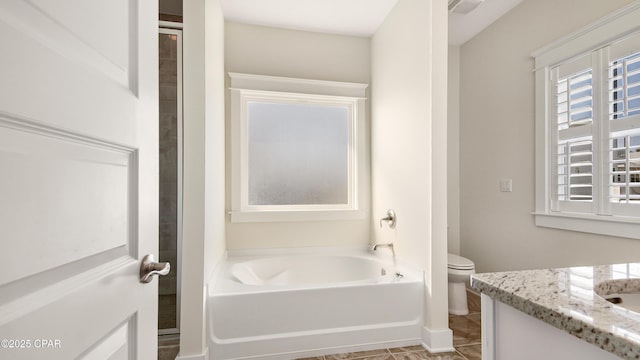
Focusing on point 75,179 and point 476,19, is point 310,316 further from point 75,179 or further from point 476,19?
point 476,19

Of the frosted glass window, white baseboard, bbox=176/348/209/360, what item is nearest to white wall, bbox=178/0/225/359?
Result: white baseboard, bbox=176/348/209/360

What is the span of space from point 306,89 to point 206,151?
4.45 ft

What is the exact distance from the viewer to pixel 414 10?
2.16 metres

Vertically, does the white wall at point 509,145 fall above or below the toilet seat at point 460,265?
above

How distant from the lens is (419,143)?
2.12 meters

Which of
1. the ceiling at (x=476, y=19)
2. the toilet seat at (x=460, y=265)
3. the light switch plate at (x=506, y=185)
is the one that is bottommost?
the toilet seat at (x=460, y=265)

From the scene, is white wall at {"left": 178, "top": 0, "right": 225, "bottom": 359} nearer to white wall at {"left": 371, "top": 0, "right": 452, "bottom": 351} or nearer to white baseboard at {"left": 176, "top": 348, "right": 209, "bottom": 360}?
white baseboard at {"left": 176, "top": 348, "right": 209, "bottom": 360}

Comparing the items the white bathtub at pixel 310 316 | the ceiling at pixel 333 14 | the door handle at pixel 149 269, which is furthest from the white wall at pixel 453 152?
the door handle at pixel 149 269

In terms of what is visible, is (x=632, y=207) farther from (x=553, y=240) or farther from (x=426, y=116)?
(x=426, y=116)

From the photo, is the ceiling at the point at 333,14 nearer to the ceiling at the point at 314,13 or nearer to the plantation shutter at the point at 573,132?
the ceiling at the point at 314,13

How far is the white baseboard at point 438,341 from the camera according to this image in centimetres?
193

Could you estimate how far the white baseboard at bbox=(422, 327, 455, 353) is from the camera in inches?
76.2

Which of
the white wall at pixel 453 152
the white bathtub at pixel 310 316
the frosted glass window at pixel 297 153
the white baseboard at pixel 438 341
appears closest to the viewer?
the white bathtub at pixel 310 316

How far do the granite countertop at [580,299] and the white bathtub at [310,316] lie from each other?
1.32 m
